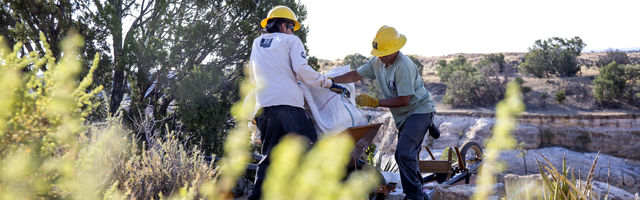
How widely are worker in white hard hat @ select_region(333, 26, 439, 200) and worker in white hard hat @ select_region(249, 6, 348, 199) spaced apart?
49cm

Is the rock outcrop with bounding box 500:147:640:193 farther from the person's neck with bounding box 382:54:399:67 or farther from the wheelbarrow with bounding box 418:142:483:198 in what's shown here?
the person's neck with bounding box 382:54:399:67

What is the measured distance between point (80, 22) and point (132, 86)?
3.72 ft

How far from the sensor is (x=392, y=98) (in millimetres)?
3861

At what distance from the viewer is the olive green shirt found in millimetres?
3854

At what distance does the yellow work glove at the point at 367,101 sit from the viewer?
12.4 feet

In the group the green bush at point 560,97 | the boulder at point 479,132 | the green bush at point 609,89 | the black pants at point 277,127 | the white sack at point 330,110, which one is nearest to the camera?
the black pants at point 277,127

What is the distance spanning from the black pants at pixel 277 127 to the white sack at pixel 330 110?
0.11m

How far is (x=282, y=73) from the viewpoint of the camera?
3643 mm

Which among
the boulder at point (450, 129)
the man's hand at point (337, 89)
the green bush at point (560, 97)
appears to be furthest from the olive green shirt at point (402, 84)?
the green bush at point (560, 97)

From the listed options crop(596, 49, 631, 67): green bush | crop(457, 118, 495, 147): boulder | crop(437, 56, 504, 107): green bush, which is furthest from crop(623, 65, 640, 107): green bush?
crop(596, 49, 631, 67): green bush

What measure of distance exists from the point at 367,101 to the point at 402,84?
1.04ft

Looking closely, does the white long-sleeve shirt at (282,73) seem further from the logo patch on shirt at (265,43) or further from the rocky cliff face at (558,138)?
the rocky cliff face at (558,138)

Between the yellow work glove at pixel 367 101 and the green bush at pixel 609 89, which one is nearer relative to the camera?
the yellow work glove at pixel 367 101

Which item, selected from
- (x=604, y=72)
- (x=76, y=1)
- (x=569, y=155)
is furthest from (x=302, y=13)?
(x=604, y=72)
